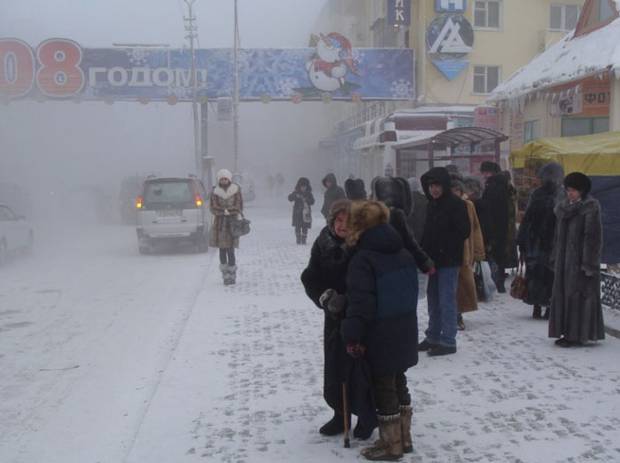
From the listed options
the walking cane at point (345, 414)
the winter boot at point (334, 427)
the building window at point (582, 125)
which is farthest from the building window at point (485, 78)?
the walking cane at point (345, 414)

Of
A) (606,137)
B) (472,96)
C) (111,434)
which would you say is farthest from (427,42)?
(111,434)

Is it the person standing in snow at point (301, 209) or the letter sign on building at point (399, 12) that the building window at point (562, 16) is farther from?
the person standing in snow at point (301, 209)

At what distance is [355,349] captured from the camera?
4.89 meters

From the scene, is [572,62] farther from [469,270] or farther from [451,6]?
[451,6]

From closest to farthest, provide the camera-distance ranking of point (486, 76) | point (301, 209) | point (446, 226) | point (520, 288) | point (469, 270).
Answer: point (446, 226) < point (469, 270) < point (520, 288) < point (301, 209) < point (486, 76)

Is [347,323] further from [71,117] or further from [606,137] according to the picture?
[71,117]

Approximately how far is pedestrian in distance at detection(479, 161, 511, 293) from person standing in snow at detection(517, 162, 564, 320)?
142 cm

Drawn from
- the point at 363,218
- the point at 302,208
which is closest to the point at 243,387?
the point at 363,218

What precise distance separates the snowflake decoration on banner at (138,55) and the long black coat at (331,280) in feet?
101

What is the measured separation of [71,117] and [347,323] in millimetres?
69701

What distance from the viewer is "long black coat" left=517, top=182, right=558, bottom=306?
896 centimetres

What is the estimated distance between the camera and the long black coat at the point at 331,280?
519cm

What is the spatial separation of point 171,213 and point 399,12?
1788cm

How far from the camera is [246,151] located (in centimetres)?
8544
